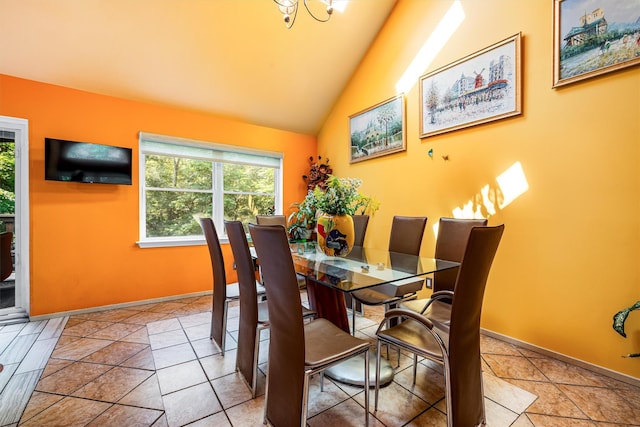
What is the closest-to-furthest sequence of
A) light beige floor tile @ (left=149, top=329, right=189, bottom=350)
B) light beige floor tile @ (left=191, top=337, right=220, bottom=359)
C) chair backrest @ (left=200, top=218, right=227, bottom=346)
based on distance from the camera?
1. chair backrest @ (left=200, top=218, right=227, bottom=346)
2. light beige floor tile @ (left=191, top=337, right=220, bottom=359)
3. light beige floor tile @ (left=149, top=329, right=189, bottom=350)

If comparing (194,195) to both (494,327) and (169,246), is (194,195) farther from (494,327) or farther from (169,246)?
(494,327)

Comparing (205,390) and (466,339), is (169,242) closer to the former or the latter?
(205,390)

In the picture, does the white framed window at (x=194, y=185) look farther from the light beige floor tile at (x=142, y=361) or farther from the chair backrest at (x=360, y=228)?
the chair backrest at (x=360, y=228)

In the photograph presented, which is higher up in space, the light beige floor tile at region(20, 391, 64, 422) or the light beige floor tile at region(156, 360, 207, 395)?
the light beige floor tile at region(20, 391, 64, 422)

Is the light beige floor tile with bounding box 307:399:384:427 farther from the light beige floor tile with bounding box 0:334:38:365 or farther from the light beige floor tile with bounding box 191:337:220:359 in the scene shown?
the light beige floor tile with bounding box 0:334:38:365

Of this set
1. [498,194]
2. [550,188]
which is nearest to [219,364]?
[498,194]

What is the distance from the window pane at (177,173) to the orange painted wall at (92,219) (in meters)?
0.22

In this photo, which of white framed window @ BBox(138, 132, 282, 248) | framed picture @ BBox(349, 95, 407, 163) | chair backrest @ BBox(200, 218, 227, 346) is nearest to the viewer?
chair backrest @ BBox(200, 218, 227, 346)

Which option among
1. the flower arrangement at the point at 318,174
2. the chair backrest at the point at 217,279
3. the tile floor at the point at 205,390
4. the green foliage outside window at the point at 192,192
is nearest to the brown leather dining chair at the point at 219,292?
the chair backrest at the point at 217,279

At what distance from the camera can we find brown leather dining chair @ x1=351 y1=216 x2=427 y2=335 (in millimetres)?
2129

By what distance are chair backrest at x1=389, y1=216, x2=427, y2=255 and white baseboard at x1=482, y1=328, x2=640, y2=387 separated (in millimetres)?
1033

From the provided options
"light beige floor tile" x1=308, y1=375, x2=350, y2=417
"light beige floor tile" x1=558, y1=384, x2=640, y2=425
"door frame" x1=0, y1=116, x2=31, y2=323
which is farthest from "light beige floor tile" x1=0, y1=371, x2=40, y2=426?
"light beige floor tile" x1=558, y1=384, x2=640, y2=425

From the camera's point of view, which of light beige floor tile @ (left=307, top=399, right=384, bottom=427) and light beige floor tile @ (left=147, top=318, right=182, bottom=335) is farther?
light beige floor tile @ (left=147, top=318, right=182, bottom=335)

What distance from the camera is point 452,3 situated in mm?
2793
